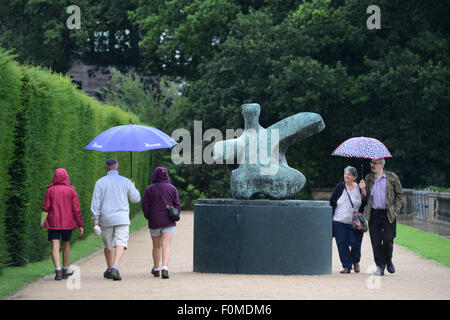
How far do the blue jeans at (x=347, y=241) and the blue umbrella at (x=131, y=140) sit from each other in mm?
3083

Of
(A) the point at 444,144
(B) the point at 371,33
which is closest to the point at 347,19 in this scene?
(B) the point at 371,33

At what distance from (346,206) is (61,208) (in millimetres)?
4543

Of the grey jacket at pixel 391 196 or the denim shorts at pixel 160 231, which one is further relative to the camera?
the grey jacket at pixel 391 196

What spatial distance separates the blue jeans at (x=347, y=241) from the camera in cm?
1268

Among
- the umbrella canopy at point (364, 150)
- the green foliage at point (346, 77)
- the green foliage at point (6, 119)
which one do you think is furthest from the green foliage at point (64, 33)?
the umbrella canopy at point (364, 150)

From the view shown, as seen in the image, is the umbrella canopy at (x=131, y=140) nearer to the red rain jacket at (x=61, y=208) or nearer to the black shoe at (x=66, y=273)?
the red rain jacket at (x=61, y=208)

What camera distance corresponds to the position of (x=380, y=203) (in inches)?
480

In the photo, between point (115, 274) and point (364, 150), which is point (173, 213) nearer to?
point (115, 274)

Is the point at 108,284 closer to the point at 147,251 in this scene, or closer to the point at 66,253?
the point at 66,253

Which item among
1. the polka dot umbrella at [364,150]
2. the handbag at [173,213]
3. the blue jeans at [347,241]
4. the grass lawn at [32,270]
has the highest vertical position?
the polka dot umbrella at [364,150]

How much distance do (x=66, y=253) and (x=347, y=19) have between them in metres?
24.5

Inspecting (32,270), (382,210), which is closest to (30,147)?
(32,270)

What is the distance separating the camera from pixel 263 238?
39.5ft

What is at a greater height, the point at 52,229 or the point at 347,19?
the point at 347,19
